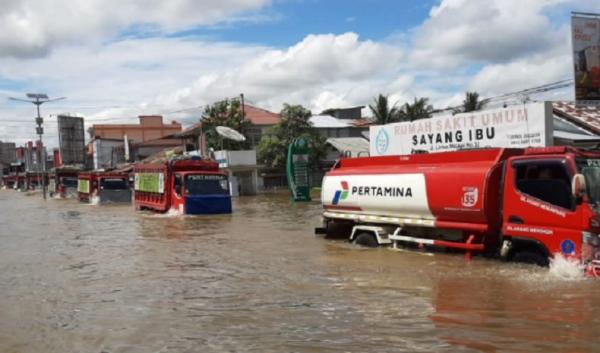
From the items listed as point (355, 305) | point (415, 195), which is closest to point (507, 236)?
point (415, 195)

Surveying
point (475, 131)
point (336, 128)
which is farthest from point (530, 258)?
point (336, 128)

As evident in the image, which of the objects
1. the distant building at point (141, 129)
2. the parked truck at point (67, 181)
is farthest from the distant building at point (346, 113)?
the distant building at point (141, 129)

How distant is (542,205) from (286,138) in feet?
142

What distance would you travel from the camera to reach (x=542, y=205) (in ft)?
34.0

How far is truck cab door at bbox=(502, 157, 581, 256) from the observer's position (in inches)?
389

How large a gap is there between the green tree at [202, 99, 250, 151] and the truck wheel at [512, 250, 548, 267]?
1720 inches

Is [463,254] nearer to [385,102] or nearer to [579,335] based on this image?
[579,335]

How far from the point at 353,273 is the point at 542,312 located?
4.12 meters

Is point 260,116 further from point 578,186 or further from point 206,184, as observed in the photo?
point 578,186

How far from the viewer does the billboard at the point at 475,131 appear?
15.4 meters

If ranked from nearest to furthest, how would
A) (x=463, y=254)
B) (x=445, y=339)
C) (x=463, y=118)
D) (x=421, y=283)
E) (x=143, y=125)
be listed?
(x=445, y=339) → (x=421, y=283) → (x=463, y=254) → (x=463, y=118) → (x=143, y=125)

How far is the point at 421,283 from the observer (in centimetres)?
1048

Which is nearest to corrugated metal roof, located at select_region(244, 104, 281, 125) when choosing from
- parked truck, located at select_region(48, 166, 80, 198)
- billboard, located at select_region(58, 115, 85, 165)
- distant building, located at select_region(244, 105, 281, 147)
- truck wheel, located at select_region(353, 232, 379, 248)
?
distant building, located at select_region(244, 105, 281, 147)

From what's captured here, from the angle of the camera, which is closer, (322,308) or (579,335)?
(579,335)
